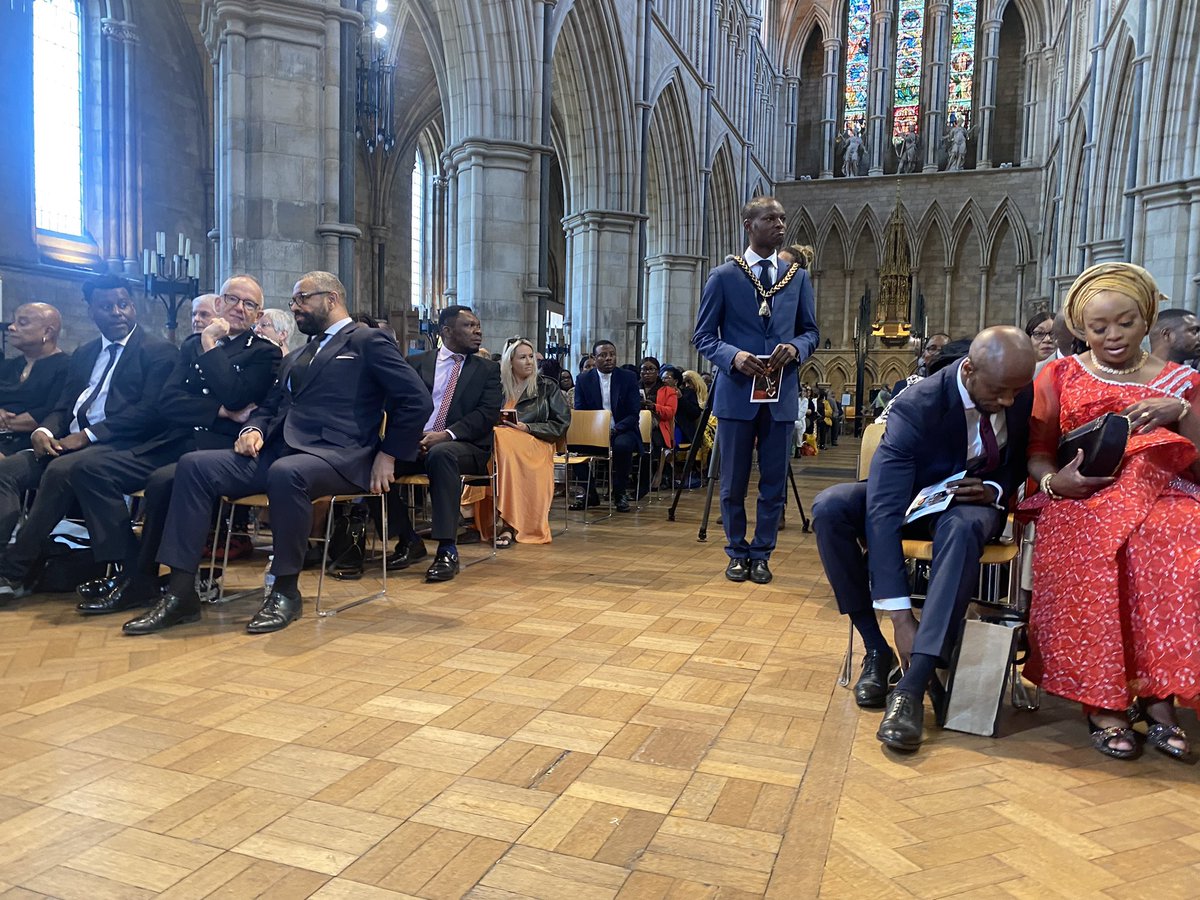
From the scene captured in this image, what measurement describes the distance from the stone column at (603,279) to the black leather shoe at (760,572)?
33.5ft

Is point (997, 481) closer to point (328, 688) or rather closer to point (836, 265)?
point (328, 688)

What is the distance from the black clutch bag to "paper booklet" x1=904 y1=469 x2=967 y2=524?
1.11 feet

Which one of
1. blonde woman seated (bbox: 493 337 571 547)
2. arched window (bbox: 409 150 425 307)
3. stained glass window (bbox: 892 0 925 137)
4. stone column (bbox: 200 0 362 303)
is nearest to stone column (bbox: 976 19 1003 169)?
stained glass window (bbox: 892 0 925 137)

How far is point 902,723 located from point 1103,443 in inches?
39.8

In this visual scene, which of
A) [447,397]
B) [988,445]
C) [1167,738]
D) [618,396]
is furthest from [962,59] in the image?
[1167,738]

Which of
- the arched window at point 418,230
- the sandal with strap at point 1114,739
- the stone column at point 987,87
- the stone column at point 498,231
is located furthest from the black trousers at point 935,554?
the stone column at point 987,87

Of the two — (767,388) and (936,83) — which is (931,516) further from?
(936,83)

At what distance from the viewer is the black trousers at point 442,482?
4668 mm

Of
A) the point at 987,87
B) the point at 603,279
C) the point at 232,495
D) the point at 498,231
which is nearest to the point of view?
the point at 232,495

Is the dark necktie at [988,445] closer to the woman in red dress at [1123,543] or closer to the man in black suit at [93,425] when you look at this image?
the woman in red dress at [1123,543]

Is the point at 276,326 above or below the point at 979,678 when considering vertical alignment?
above

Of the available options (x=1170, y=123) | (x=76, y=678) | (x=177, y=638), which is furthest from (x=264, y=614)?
(x=1170, y=123)

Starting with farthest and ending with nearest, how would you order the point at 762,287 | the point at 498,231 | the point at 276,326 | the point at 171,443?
1. the point at 498,231
2. the point at 276,326
3. the point at 762,287
4. the point at 171,443

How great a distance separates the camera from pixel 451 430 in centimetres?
504
